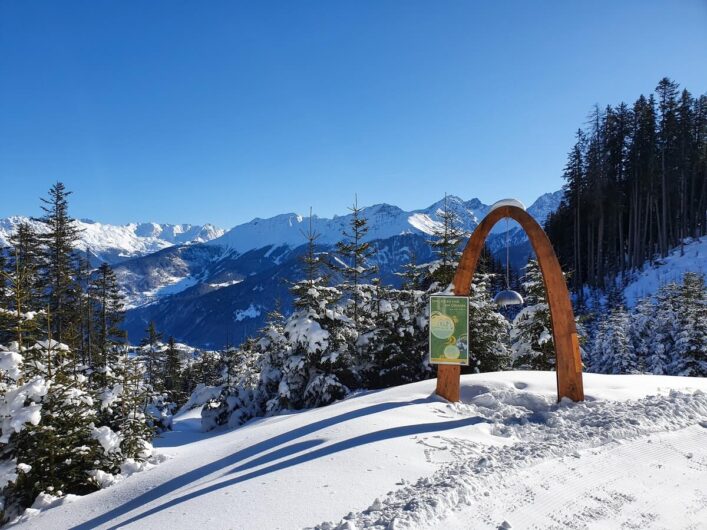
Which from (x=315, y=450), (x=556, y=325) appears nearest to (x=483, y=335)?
(x=556, y=325)

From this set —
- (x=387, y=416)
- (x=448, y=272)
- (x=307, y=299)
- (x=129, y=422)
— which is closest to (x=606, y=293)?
(x=448, y=272)

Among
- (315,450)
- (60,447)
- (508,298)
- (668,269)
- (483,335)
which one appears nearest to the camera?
(315,450)

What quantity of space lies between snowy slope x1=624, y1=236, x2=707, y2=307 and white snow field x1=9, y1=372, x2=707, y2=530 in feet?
105

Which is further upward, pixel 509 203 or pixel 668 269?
pixel 509 203

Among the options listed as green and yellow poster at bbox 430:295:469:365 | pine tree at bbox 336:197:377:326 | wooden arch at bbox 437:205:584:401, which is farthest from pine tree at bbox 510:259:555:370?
green and yellow poster at bbox 430:295:469:365

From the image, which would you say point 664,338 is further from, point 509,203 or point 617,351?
point 509,203

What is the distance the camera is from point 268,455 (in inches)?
254

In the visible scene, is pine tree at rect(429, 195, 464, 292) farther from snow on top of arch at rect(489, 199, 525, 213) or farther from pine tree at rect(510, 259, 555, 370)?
snow on top of arch at rect(489, 199, 525, 213)

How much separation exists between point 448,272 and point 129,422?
10614 mm

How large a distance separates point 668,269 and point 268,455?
4039cm

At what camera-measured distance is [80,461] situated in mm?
6910

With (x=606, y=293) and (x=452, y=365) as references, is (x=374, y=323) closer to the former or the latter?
(x=452, y=365)

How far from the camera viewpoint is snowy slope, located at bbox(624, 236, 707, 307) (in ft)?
114

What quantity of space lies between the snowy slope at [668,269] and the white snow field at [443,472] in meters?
32.0
